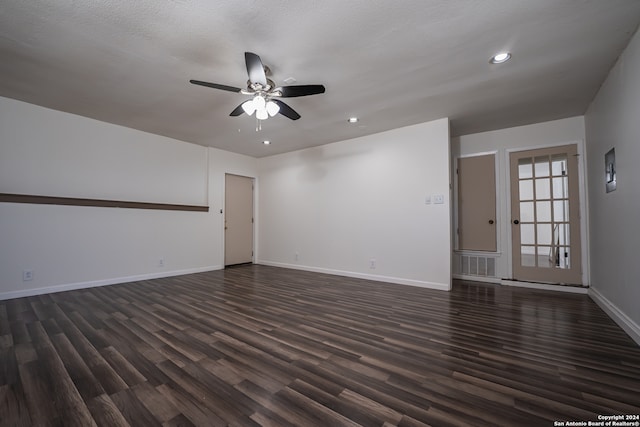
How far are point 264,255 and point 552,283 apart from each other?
18.3 feet

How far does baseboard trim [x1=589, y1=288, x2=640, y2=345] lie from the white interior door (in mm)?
6168

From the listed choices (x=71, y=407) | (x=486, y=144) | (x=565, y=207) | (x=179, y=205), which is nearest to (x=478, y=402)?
(x=71, y=407)

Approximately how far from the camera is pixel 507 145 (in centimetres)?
455

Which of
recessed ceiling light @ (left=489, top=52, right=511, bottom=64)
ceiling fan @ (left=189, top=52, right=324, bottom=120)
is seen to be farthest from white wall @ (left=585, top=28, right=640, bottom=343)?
ceiling fan @ (left=189, top=52, right=324, bottom=120)

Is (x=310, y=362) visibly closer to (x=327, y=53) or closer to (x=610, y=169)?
(x=327, y=53)

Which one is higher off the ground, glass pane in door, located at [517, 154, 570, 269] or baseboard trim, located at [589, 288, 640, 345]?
glass pane in door, located at [517, 154, 570, 269]

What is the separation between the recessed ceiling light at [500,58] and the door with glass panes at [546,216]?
2.50 meters

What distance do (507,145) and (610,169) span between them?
1828 mm

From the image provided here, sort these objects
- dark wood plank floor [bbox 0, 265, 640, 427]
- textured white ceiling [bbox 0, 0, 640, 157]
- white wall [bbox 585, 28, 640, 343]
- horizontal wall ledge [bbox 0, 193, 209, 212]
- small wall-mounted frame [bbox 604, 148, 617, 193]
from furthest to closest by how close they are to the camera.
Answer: horizontal wall ledge [bbox 0, 193, 209, 212] → small wall-mounted frame [bbox 604, 148, 617, 193] → white wall [bbox 585, 28, 640, 343] → textured white ceiling [bbox 0, 0, 640, 157] → dark wood plank floor [bbox 0, 265, 640, 427]

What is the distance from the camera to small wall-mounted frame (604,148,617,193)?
A: 2.76 meters

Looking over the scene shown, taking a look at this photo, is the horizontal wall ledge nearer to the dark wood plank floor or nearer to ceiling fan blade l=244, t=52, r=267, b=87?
the dark wood plank floor

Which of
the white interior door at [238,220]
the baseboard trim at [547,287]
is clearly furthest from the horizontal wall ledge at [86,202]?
the baseboard trim at [547,287]

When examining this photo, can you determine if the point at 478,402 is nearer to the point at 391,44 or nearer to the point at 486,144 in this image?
the point at 391,44

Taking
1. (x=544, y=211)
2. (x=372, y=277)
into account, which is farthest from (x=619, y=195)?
(x=372, y=277)
